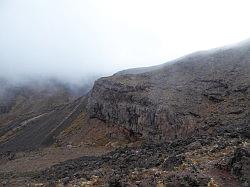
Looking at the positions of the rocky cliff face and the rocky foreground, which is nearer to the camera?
the rocky foreground

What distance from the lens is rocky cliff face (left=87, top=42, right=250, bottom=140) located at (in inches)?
2313

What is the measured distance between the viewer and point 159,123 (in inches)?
2446

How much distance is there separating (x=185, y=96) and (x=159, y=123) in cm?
547

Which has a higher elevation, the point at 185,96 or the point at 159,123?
the point at 185,96

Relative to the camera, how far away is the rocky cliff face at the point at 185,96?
58.8 m

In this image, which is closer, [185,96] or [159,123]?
[159,123]

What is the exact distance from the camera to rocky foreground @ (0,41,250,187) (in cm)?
3425

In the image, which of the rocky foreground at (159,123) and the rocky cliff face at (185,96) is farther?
the rocky cliff face at (185,96)

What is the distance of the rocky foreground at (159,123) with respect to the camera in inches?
1348

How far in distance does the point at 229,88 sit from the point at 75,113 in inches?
1730

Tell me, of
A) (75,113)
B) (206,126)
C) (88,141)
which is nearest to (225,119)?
(206,126)

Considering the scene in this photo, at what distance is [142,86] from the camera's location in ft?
233

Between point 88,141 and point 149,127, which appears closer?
point 149,127

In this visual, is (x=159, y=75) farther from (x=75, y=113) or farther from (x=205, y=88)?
(x=75, y=113)
